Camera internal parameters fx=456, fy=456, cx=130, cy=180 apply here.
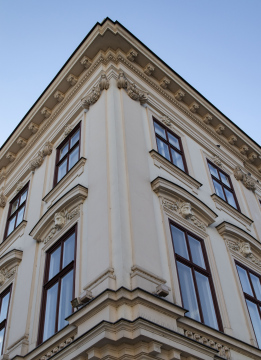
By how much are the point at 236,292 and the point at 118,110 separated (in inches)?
198

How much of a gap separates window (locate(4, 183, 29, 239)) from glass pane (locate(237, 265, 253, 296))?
6.22m

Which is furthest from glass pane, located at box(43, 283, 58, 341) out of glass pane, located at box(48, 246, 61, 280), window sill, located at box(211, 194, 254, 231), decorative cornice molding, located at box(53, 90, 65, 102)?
decorative cornice molding, located at box(53, 90, 65, 102)

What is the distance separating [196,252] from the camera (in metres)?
9.68

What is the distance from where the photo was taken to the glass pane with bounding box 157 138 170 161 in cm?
1173

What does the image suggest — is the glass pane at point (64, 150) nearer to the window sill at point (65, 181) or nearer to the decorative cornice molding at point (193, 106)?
the window sill at point (65, 181)

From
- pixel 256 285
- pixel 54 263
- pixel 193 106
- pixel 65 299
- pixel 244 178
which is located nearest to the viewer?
pixel 65 299

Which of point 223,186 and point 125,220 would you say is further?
point 223,186

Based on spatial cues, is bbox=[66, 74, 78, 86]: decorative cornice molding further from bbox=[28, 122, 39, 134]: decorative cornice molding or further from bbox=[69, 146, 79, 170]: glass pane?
bbox=[69, 146, 79, 170]: glass pane

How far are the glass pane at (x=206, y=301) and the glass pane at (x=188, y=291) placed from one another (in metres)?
0.24

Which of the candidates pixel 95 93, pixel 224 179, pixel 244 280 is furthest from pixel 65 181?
pixel 224 179

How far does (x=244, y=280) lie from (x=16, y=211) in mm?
7079

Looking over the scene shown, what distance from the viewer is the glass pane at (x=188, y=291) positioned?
27.1 ft

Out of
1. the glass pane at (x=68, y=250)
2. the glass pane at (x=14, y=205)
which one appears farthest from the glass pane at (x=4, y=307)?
the glass pane at (x=14, y=205)

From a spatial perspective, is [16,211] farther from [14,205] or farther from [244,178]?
[244,178]
